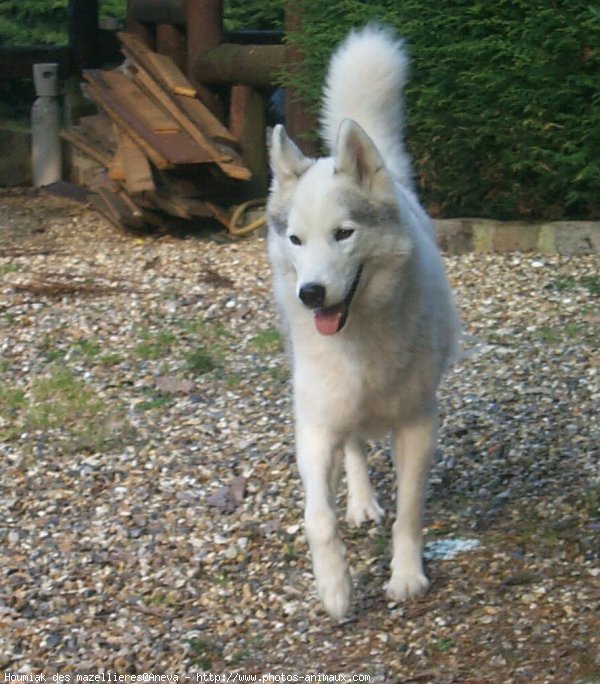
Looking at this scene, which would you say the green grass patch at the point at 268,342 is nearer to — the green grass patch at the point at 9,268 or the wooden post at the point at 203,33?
the green grass patch at the point at 9,268

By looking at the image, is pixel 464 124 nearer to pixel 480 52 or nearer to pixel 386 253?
pixel 480 52

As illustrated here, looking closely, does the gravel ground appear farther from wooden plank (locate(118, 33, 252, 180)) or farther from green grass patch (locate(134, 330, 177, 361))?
wooden plank (locate(118, 33, 252, 180))

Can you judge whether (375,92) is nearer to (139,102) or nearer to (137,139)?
(137,139)

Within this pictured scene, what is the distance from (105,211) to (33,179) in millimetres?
2560

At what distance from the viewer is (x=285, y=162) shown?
3.77 meters

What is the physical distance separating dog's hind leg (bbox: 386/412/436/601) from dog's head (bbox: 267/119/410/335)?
51cm

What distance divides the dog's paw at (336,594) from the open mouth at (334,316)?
72 centimetres

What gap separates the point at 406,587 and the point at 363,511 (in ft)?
1.95

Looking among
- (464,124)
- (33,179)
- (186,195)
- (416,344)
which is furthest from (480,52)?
(33,179)

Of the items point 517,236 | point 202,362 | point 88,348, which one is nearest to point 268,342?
point 202,362

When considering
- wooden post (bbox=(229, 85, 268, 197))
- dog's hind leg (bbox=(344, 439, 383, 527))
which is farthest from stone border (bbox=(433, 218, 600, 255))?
dog's hind leg (bbox=(344, 439, 383, 527))

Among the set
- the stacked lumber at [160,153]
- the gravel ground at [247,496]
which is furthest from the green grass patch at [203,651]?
the stacked lumber at [160,153]

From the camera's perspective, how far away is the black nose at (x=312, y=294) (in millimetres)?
3451

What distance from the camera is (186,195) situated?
8.23 metres
